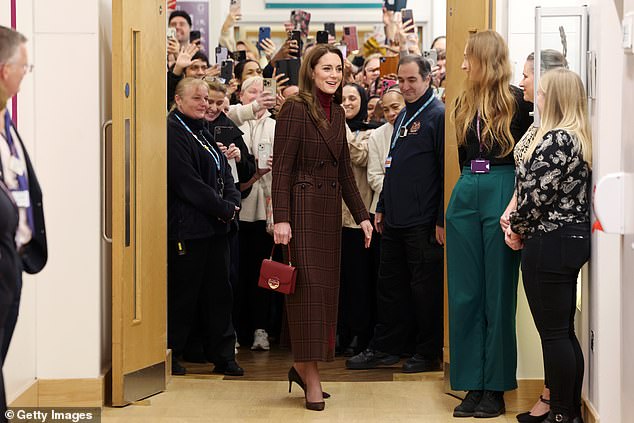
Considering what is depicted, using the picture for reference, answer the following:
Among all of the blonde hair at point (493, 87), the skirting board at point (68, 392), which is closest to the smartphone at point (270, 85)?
the blonde hair at point (493, 87)

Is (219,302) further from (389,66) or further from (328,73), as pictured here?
(389,66)

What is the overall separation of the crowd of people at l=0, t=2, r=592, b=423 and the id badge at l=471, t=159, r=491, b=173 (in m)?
0.01

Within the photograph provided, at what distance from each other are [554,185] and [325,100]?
1334 mm

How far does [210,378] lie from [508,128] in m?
2.13

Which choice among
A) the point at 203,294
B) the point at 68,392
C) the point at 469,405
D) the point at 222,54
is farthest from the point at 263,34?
the point at 469,405

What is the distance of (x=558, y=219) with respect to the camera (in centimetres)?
425

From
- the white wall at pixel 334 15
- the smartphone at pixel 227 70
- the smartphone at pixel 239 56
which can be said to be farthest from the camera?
the white wall at pixel 334 15

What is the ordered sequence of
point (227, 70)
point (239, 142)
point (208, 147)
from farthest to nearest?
point (227, 70), point (239, 142), point (208, 147)

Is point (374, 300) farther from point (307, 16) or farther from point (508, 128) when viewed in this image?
point (307, 16)

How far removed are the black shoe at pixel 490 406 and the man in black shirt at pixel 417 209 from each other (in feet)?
3.39

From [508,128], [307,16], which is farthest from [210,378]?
[307,16]

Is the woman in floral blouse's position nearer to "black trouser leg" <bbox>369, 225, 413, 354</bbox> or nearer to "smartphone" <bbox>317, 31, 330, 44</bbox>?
"black trouser leg" <bbox>369, 225, 413, 354</bbox>

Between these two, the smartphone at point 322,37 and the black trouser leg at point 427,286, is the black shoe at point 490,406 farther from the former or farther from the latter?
the smartphone at point 322,37

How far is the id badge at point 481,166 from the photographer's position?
4770 mm
